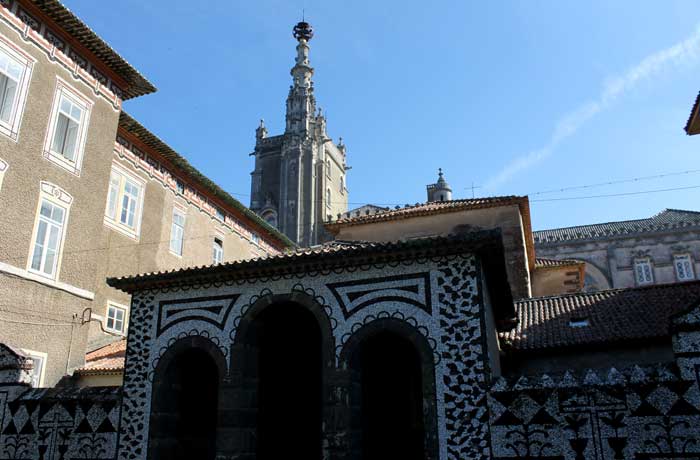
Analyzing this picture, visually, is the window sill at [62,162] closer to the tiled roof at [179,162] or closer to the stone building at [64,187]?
the stone building at [64,187]

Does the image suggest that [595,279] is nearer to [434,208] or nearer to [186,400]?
[434,208]

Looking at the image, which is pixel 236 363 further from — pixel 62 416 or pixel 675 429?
pixel 675 429

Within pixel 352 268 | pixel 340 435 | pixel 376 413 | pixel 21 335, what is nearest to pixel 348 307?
pixel 352 268

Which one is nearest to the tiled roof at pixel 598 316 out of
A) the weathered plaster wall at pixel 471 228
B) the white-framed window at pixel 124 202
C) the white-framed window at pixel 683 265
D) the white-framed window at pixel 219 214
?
the weathered plaster wall at pixel 471 228

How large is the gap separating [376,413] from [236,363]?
3.11 metres

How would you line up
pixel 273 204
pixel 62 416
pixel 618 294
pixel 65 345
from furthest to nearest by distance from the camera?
pixel 273 204
pixel 618 294
pixel 65 345
pixel 62 416

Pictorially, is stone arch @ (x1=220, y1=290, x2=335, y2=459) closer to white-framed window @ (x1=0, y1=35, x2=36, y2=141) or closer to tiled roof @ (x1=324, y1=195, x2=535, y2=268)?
white-framed window @ (x1=0, y1=35, x2=36, y2=141)

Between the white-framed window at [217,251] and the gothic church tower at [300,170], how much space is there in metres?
32.5

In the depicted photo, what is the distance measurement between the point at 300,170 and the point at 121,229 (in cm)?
4165

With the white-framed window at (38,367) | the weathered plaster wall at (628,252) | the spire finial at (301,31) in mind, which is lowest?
the white-framed window at (38,367)

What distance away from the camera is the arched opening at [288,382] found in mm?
11422

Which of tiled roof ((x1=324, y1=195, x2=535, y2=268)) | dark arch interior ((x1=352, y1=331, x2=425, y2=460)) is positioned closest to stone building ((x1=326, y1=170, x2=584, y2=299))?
tiled roof ((x1=324, y1=195, x2=535, y2=268))

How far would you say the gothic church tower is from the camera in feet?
193

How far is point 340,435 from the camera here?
9148 millimetres
